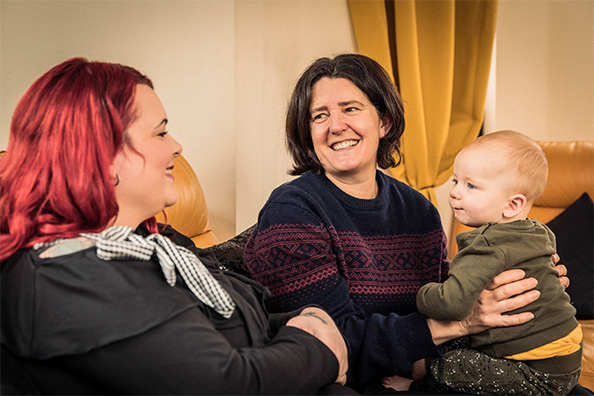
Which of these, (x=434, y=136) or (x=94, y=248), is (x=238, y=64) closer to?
(x=434, y=136)

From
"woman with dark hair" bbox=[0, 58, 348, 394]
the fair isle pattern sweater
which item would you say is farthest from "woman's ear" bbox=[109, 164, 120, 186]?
the fair isle pattern sweater

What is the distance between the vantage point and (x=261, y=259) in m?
1.55

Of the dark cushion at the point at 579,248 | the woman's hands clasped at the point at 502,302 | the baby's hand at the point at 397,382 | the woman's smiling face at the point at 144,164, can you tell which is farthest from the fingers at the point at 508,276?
the dark cushion at the point at 579,248

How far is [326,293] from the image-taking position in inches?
58.2

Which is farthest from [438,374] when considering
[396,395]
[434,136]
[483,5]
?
[483,5]

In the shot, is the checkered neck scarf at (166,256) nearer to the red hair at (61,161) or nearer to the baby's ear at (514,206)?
the red hair at (61,161)

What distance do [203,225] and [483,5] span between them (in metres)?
2.26

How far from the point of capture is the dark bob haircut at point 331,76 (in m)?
1.77

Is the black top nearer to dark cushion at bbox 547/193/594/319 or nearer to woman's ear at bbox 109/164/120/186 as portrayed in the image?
woman's ear at bbox 109/164/120/186

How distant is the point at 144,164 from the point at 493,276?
790 millimetres

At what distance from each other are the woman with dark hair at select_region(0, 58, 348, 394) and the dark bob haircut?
0.70m

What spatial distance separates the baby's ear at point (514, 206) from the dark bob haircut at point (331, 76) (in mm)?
535

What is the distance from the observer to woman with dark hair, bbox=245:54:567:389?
1437 millimetres

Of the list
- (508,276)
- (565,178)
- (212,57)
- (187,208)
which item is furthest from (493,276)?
(565,178)
